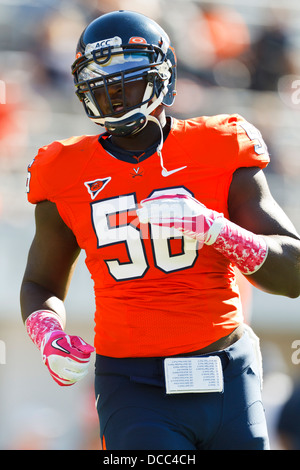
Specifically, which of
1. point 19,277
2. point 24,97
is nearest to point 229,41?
point 24,97

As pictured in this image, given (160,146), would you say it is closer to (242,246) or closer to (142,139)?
(142,139)

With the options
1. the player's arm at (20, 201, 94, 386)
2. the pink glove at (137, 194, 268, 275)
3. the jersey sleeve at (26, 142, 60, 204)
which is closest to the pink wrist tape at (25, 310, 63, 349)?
the player's arm at (20, 201, 94, 386)

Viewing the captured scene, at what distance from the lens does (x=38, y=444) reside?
506 cm

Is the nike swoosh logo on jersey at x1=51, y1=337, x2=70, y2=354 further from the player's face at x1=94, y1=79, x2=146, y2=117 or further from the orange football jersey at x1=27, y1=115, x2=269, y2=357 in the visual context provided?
the player's face at x1=94, y1=79, x2=146, y2=117

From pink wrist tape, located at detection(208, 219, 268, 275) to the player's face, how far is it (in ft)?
1.82

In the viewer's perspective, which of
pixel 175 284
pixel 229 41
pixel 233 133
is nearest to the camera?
pixel 175 284

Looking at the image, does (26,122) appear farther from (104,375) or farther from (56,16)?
(104,375)

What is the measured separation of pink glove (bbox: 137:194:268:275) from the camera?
1.85 metres

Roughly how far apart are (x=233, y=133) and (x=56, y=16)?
443 centimetres

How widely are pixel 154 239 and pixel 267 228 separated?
13.6 inches

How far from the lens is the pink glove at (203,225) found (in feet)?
6.08

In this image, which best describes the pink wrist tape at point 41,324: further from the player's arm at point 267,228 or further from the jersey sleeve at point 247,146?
the jersey sleeve at point 247,146

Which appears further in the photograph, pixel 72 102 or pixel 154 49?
pixel 72 102

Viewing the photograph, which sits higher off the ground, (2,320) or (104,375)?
(104,375)
